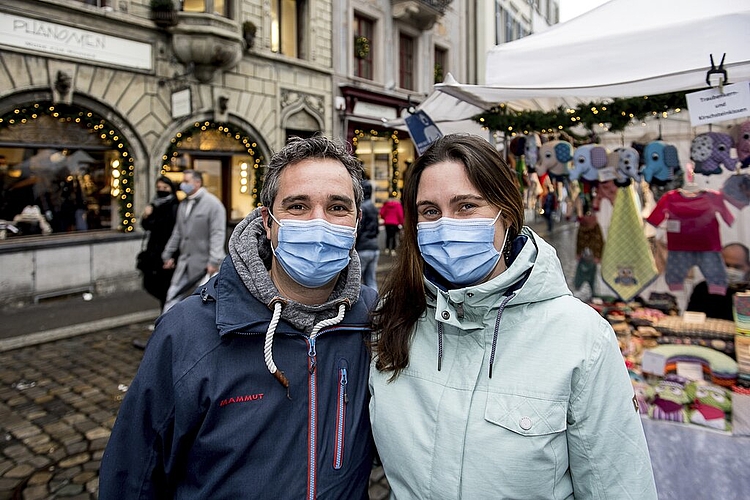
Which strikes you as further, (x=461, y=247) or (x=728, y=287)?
(x=728, y=287)

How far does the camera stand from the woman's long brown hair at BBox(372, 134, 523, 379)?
5.24 feet

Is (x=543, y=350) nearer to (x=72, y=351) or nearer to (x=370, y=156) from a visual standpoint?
(x=72, y=351)

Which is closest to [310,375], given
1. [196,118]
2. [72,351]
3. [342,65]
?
[72,351]

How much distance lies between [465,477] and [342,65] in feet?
49.6

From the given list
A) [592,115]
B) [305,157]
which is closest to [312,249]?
[305,157]

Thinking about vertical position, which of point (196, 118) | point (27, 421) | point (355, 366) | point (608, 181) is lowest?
point (27, 421)

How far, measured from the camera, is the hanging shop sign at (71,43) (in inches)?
325

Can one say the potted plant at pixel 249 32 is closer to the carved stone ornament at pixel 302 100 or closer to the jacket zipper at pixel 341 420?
the carved stone ornament at pixel 302 100

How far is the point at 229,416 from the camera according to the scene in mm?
1467

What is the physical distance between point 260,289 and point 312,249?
0.74 ft

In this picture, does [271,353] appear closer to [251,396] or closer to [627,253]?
[251,396]

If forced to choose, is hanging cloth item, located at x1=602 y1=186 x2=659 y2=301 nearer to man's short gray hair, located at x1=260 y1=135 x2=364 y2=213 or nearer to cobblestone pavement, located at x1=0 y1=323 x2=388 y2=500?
cobblestone pavement, located at x1=0 y1=323 x2=388 y2=500

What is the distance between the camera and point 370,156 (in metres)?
17.0

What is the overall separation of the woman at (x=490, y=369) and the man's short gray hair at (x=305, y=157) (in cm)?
24
